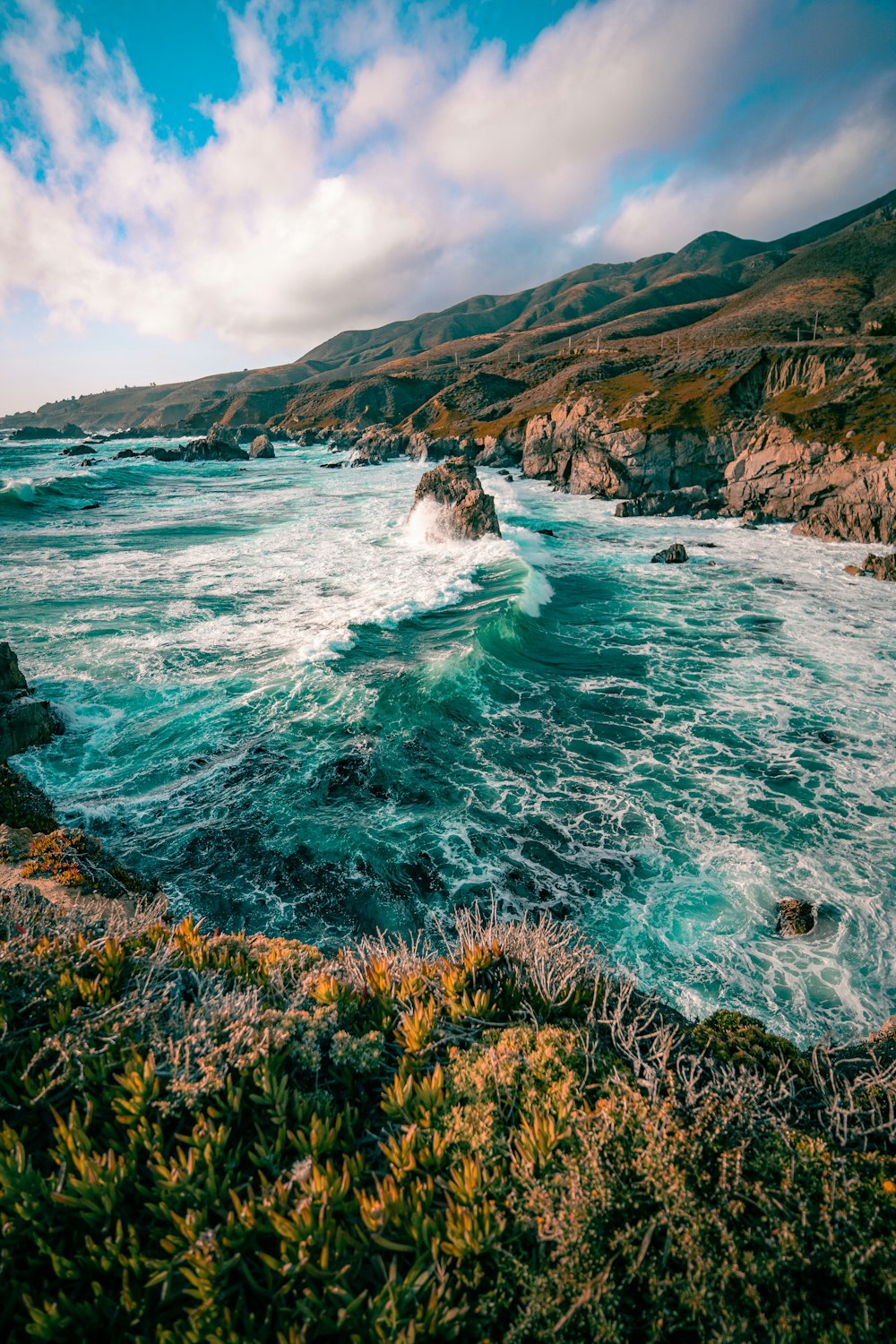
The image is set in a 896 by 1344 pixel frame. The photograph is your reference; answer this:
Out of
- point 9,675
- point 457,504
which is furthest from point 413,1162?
point 457,504

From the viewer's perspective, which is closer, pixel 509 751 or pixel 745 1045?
pixel 745 1045

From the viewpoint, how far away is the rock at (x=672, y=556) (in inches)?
1474

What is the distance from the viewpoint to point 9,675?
15.6 metres

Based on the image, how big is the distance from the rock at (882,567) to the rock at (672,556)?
10316 mm

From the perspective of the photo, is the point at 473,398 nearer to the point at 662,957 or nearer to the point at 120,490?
the point at 120,490

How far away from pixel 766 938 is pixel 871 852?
410 cm

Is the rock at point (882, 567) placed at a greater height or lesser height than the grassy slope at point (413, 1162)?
lesser

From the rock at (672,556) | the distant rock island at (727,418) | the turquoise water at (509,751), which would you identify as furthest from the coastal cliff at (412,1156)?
the distant rock island at (727,418)

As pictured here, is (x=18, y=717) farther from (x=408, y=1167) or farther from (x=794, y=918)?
(x=794, y=918)

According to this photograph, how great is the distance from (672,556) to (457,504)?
15.9m

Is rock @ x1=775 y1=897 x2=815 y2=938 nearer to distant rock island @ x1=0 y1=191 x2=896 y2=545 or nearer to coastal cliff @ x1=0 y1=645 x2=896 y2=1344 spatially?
coastal cliff @ x1=0 y1=645 x2=896 y2=1344

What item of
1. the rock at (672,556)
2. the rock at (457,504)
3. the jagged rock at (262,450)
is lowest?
the rock at (672,556)

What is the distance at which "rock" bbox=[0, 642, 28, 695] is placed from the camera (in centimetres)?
1530

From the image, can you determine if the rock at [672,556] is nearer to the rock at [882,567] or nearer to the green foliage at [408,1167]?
the rock at [882,567]
